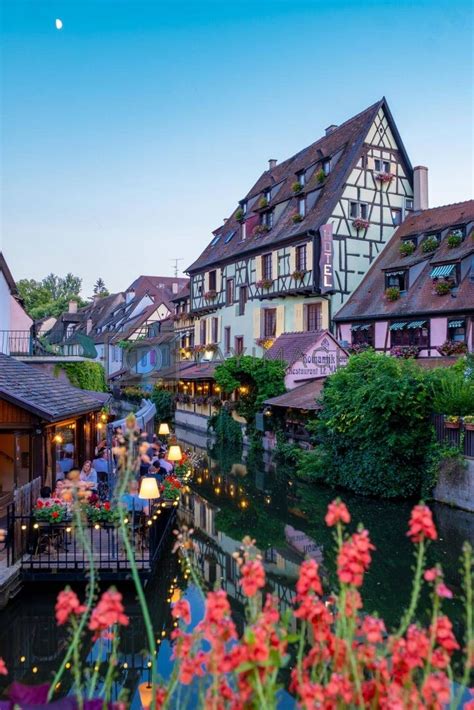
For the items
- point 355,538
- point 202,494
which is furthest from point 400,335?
point 355,538

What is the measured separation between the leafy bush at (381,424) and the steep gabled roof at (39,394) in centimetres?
717

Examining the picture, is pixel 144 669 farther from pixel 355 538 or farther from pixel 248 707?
pixel 355 538

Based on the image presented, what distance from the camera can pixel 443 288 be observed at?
73.8 ft

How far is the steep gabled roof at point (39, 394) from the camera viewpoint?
37.6 ft

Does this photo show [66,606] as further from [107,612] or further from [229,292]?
[229,292]

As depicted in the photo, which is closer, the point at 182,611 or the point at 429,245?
the point at 182,611

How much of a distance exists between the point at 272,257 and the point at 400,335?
30.1 ft

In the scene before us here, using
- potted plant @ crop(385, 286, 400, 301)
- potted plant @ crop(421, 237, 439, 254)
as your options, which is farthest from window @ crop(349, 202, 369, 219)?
potted plant @ crop(385, 286, 400, 301)

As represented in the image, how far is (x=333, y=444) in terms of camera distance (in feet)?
58.0

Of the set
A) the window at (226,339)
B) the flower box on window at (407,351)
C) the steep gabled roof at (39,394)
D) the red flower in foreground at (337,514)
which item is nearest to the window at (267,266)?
the window at (226,339)

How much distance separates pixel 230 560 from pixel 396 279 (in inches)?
681

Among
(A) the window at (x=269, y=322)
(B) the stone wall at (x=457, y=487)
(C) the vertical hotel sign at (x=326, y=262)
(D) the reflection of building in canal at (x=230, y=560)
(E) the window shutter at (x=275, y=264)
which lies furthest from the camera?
(A) the window at (x=269, y=322)

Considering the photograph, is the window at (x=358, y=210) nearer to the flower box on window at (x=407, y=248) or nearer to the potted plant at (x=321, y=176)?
the potted plant at (x=321, y=176)

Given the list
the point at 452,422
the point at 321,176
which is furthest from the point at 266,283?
the point at 452,422
